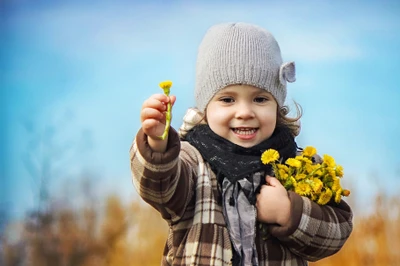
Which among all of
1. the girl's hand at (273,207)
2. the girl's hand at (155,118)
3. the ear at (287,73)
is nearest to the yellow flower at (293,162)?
the girl's hand at (273,207)

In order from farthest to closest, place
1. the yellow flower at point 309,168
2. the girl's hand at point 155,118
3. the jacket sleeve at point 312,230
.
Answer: the yellow flower at point 309,168 → the jacket sleeve at point 312,230 → the girl's hand at point 155,118

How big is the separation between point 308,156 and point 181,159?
40 cm

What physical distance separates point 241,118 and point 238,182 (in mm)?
173

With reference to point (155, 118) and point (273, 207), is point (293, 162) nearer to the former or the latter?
point (273, 207)

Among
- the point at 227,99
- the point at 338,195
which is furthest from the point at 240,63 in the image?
the point at 338,195

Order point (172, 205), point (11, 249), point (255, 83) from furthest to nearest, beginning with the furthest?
point (11, 249), point (255, 83), point (172, 205)

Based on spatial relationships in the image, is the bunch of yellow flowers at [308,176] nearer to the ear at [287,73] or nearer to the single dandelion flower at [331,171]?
the single dandelion flower at [331,171]

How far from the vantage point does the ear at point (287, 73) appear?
6.15 feet

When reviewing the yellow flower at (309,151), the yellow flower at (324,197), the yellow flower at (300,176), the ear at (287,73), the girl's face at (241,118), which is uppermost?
the ear at (287,73)

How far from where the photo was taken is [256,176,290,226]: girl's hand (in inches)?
69.2

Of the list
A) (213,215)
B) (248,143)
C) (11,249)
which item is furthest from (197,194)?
(11,249)

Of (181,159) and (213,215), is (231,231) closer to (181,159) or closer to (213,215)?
(213,215)

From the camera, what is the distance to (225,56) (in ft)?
6.05

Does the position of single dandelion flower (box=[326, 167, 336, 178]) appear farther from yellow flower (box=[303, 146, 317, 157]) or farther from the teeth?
the teeth
